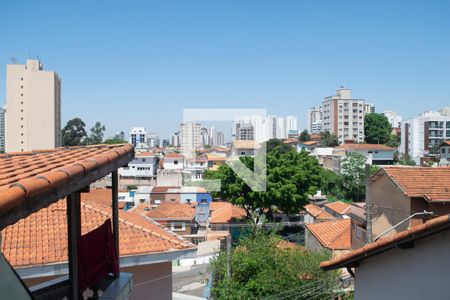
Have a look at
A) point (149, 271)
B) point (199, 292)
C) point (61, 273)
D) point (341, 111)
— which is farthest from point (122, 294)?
point (341, 111)

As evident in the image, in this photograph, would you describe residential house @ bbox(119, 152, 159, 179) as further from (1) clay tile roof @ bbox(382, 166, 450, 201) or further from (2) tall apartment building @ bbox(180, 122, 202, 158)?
(1) clay tile roof @ bbox(382, 166, 450, 201)

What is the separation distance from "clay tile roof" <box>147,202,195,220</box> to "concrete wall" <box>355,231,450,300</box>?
15103mm

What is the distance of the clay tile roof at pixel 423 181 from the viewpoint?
329 inches

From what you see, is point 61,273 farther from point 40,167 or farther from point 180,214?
point 180,214

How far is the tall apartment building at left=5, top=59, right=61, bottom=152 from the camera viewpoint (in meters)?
42.3

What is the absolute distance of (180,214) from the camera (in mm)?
19047

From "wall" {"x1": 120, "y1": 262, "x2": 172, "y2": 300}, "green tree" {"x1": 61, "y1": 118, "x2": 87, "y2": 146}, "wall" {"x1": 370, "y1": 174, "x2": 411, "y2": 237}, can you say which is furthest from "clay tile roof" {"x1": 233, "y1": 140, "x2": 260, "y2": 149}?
"green tree" {"x1": 61, "y1": 118, "x2": 87, "y2": 146}

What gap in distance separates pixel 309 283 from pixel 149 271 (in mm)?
4832

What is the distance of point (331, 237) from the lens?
1220 centimetres

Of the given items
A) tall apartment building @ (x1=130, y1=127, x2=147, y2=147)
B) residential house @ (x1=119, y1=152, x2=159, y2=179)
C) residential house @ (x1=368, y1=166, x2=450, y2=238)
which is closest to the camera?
residential house @ (x1=368, y1=166, x2=450, y2=238)

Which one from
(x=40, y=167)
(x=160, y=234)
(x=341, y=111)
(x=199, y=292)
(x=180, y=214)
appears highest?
(x=341, y=111)

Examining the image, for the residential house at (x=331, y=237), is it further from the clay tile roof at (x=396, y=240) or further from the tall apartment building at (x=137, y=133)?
the tall apartment building at (x=137, y=133)

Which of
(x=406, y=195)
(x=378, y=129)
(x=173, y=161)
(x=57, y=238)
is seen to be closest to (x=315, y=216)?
(x=406, y=195)

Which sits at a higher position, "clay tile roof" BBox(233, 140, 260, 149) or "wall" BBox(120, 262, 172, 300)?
"clay tile roof" BBox(233, 140, 260, 149)
